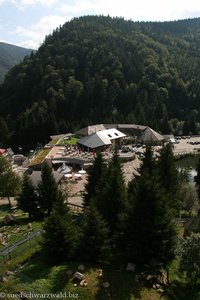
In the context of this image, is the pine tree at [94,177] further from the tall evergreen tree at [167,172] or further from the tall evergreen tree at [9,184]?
the tall evergreen tree at [9,184]

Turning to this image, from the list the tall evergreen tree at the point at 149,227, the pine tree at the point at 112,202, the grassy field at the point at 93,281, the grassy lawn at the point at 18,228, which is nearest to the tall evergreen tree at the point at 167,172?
the pine tree at the point at 112,202

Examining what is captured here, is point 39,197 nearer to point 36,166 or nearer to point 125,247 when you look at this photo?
point 125,247

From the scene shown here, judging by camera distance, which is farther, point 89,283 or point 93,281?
point 93,281

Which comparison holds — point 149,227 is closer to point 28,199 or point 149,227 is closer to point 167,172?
point 167,172

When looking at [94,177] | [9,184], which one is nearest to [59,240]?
[94,177]

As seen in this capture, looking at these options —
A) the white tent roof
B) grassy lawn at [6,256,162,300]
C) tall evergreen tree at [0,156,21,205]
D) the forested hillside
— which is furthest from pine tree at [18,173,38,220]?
the forested hillside

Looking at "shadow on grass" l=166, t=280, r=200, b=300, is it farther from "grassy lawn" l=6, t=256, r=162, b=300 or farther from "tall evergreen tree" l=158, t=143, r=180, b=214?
"tall evergreen tree" l=158, t=143, r=180, b=214

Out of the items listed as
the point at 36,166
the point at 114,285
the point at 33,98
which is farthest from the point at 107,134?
the point at 33,98

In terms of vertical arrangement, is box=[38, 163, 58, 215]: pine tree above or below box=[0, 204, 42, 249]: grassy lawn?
above
